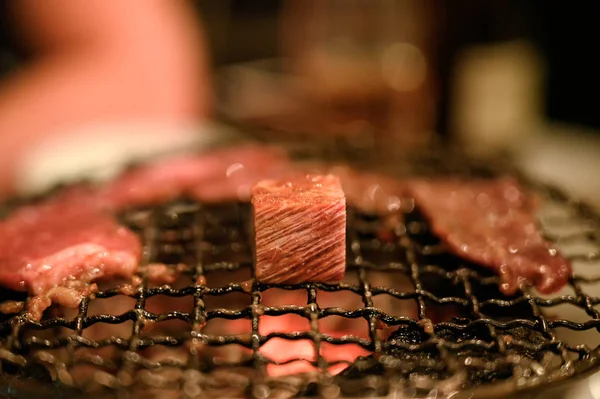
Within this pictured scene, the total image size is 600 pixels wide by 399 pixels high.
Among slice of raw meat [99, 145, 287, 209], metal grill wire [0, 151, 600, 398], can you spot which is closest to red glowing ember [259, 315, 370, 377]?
metal grill wire [0, 151, 600, 398]

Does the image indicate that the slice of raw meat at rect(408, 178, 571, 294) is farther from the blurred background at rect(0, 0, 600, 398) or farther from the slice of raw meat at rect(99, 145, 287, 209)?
the blurred background at rect(0, 0, 600, 398)

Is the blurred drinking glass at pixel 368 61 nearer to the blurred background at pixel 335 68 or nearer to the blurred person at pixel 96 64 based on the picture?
the blurred background at pixel 335 68

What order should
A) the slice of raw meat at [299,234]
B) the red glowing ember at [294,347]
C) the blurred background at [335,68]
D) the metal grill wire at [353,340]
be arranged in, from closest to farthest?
the metal grill wire at [353,340] < the slice of raw meat at [299,234] < the red glowing ember at [294,347] < the blurred background at [335,68]

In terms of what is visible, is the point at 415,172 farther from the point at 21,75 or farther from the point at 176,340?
the point at 21,75

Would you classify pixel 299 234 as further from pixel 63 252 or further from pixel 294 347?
pixel 294 347

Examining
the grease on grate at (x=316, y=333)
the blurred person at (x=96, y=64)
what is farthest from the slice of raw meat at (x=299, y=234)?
the blurred person at (x=96, y=64)
